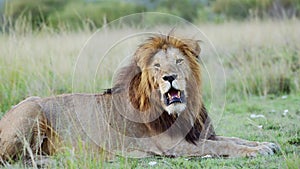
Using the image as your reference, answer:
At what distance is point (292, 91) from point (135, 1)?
18.4m

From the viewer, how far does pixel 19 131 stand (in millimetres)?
5059

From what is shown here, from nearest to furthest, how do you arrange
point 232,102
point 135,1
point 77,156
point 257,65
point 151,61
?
1. point 77,156
2. point 151,61
3. point 232,102
4. point 257,65
5. point 135,1

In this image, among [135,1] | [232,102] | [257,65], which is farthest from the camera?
[135,1]

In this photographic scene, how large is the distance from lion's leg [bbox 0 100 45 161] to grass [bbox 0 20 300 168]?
0.60ft

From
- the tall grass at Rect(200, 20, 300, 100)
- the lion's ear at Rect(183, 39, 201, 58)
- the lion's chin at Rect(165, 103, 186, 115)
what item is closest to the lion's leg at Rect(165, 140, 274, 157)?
the lion's chin at Rect(165, 103, 186, 115)

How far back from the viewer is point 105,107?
215 inches

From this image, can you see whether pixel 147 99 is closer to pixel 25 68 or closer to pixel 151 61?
pixel 151 61

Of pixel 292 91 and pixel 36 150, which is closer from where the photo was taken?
pixel 36 150

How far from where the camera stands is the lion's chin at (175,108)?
510 cm

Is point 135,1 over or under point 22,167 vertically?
over

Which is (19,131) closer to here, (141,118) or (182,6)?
Answer: (141,118)

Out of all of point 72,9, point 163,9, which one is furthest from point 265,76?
point 163,9

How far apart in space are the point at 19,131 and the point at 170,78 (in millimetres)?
1267

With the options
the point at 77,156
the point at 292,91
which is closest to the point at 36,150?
the point at 77,156
